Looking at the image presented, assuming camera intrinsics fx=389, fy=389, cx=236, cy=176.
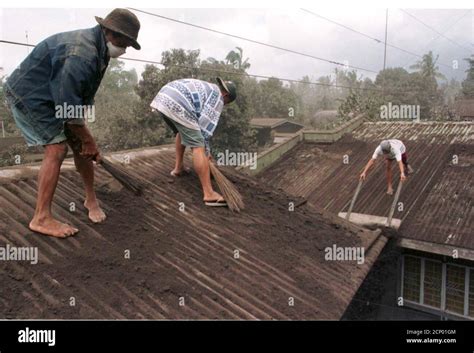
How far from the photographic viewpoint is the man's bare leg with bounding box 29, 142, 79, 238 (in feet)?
10.4

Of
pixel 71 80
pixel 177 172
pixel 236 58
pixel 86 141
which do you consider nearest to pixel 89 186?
pixel 86 141

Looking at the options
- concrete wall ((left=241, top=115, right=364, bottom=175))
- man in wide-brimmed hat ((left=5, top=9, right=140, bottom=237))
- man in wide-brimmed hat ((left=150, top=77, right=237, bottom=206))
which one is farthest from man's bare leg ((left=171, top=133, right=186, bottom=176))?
concrete wall ((left=241, top=115, right=364, bottom=175))

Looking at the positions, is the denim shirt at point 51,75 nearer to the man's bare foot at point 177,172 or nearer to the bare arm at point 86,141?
the bare arm at point 86,141

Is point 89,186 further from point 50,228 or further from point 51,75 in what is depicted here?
point 51,75

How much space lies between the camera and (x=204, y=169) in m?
4.61

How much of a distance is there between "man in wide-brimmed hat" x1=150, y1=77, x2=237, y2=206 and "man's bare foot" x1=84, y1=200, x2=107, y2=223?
1.29 meters

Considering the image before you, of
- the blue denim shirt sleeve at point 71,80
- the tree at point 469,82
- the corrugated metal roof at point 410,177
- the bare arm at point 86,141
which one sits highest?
the tree at point 469,82

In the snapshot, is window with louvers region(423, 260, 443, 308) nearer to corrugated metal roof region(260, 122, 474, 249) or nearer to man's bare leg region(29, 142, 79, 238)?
corrugated metal roof region(260, 122, 474, 249)

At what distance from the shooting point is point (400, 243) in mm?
8203

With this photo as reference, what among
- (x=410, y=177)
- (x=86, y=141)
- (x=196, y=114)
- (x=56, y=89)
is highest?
(x=56, y=89)

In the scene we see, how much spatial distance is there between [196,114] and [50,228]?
2149 millimetres

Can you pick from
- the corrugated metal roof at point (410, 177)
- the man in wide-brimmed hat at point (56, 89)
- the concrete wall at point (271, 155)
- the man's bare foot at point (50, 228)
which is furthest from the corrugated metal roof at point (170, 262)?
the concrete wall at point (271, 155)

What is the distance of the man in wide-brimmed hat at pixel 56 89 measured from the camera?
120 inches
